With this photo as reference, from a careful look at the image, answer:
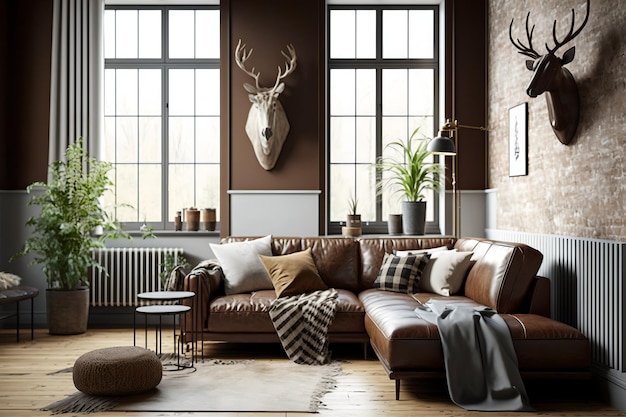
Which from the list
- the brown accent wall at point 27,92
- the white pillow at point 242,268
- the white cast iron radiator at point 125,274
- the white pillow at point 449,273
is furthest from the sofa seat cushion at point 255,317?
the brown accent wall at point 27,92

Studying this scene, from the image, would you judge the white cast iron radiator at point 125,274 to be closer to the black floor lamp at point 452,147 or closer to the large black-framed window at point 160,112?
the large black-framed window at point 160,112

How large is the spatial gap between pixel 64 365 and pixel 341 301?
2167 millimetres

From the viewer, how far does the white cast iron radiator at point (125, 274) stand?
673 centimetres

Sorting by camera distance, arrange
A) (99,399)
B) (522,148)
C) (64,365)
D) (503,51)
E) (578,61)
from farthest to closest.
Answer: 1. (503,51)
2. (522,148)
3. (64,365)
4. (578,61)
5. (99,399)

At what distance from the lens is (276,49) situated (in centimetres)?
686

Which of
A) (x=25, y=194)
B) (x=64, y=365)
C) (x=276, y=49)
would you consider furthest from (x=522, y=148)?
(x=25, y=194)

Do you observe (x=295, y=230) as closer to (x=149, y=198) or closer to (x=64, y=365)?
→ (x=149, y=198)

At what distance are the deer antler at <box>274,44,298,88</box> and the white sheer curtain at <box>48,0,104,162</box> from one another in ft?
5.86

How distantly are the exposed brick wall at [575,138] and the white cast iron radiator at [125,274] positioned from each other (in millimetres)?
3353

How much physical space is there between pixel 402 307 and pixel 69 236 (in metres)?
3.24

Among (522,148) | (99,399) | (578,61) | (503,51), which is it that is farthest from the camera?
(503,51)

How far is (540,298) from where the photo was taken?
4691 millimetres

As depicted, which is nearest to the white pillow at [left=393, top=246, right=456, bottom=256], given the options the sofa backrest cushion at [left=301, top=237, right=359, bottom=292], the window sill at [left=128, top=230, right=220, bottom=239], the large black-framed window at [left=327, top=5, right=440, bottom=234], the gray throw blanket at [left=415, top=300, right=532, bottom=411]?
the sofa backrest cushion at [left=301, top=237, right=359, bottom=292]

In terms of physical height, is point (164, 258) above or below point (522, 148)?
below
